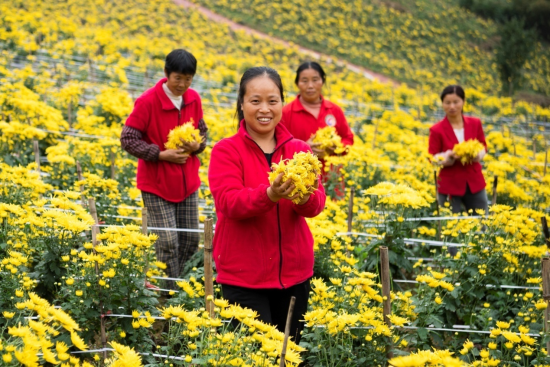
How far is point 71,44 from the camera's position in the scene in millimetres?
11688

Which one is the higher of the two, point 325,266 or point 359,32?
point 359,32

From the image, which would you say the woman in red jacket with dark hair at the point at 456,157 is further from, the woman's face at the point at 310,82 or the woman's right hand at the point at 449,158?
the woman's face at the point at 310,82

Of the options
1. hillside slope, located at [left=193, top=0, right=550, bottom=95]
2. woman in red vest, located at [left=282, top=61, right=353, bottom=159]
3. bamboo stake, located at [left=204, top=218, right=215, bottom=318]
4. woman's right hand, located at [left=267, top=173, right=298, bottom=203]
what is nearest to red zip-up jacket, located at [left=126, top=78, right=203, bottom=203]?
bamboo stake, located at [left=204, top=218, right=215, bottom=318]

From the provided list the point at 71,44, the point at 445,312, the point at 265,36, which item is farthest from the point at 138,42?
the point at 445,312

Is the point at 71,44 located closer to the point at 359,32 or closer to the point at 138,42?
the point at 138,42

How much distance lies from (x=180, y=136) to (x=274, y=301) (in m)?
1.69

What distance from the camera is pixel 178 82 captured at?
3934 millimetres

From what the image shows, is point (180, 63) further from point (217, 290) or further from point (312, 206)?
point (312, 206)

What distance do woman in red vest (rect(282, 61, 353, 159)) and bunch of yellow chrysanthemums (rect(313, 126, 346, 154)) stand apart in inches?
2.6

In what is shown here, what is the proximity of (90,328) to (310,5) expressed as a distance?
26.3 m

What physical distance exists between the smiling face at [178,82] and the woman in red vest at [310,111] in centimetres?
131

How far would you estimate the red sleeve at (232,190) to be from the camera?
2396mm

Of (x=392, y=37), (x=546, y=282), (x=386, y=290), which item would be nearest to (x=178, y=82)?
(x=386, y=290)

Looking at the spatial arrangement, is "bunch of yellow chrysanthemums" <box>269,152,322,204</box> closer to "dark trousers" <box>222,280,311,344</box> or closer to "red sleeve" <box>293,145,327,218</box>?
"red sleeve" <box>293,145,327,218</box>
